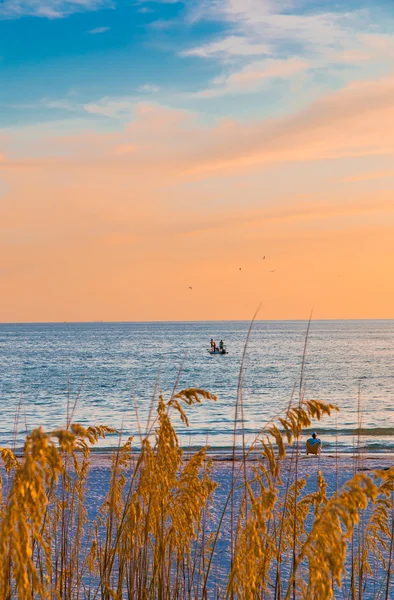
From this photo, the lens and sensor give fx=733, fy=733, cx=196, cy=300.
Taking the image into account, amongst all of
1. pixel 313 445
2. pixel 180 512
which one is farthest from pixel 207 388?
pixel 180 512

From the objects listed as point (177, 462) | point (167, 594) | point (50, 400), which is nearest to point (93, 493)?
point (167, 594)

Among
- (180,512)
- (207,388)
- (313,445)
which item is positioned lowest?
(207,388)

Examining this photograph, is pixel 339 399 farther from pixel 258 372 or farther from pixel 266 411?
pixel 258 372

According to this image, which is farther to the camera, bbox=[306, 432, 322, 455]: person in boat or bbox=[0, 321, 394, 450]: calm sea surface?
bbox=[0, 321, 394, 450]: calm sea surface

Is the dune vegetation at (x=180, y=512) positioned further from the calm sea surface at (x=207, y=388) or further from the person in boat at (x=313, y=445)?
the person in boat at (x=313, y=445)

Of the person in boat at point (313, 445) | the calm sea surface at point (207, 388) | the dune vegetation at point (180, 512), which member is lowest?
the calm sea surface at point (207, 388)

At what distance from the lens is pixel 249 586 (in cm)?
306

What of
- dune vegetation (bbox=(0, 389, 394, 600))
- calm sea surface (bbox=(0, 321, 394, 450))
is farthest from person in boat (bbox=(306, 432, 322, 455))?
dune vegetation (bbox=(0, 389, 394, 600))

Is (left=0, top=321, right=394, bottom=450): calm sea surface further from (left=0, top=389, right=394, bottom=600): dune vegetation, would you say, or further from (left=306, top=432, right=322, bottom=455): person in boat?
(left=306, top=432, right=322, bottom=455): person in boat

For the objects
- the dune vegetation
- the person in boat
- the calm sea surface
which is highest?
the dune vegetation

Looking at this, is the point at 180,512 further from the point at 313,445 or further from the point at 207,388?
the point at 207,388

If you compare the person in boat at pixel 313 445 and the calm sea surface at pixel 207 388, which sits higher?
the person in boat at pixel 313 445

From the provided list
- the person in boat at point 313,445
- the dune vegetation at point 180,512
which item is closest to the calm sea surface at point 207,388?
the dune vegetation at point 180,512

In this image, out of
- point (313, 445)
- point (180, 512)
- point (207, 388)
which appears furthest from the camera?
point (207, 388)
